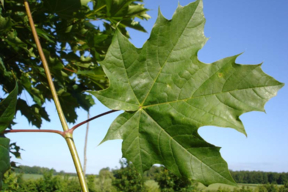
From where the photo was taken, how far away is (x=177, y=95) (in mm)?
974

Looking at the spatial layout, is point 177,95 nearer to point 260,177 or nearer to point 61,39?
point 61,39

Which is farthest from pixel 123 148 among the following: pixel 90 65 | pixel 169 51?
pixel 90 65

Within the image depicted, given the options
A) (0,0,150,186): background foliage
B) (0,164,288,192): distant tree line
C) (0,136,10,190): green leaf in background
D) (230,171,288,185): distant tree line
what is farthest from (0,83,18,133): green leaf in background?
(230,171,288,185): distant tree line

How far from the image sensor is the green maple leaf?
89 cm

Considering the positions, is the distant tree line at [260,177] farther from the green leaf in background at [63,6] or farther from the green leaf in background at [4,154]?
the green leaf in background at [4,154]

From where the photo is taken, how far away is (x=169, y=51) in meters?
0.98

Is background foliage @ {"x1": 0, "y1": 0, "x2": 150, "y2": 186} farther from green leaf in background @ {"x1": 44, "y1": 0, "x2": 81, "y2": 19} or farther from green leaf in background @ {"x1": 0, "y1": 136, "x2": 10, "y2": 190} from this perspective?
green leaf in background @ {"x1": 0, "y1": 136, "x2": 10, "y2": 190}

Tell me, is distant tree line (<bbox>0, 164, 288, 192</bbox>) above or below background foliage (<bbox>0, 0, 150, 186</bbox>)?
below

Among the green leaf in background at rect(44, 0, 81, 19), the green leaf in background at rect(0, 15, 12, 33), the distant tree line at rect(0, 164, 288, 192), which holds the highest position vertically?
the green leaf in background at rect(44, 0, 81, 19)

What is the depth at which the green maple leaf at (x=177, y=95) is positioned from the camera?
89cm

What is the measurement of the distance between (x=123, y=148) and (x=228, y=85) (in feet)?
1.45

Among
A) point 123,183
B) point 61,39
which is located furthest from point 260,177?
point 61,39

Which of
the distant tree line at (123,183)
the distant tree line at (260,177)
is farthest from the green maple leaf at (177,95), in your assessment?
the distant tree line at (260,177)

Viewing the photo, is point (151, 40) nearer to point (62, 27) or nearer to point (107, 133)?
point (107, 133)
